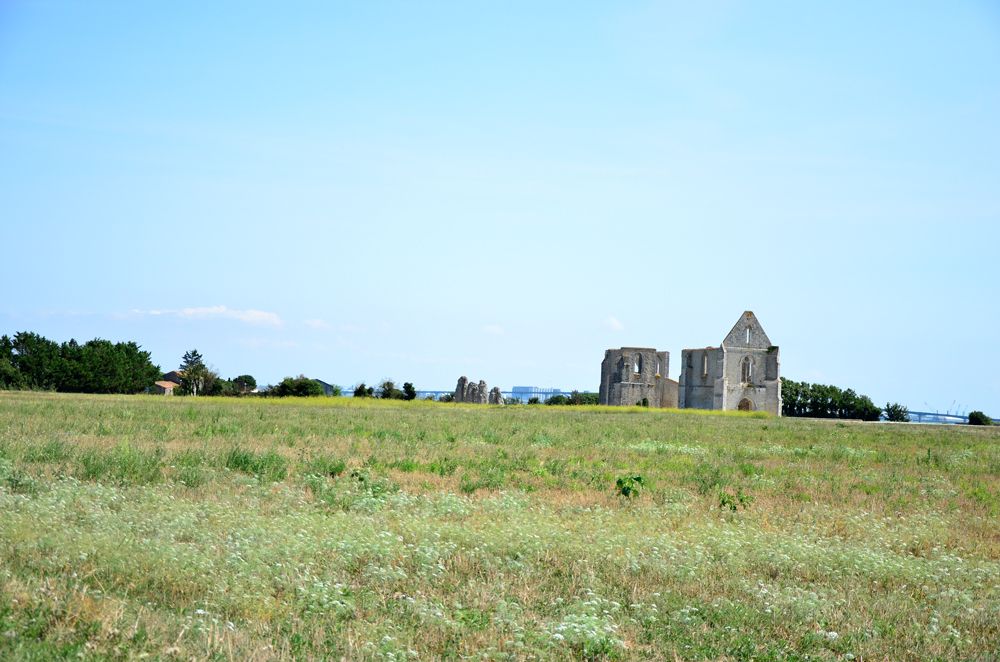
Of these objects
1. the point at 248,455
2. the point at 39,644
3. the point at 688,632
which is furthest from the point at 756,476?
the point at 39,644

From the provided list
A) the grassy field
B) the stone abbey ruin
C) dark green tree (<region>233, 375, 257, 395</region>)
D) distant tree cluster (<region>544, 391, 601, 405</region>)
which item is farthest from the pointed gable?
the grassy field

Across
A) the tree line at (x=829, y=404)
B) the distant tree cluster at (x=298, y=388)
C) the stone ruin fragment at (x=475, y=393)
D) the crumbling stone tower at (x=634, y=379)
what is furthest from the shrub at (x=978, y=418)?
the distant tree cluster at (x=298, y=388)

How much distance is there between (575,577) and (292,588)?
2.80 meters

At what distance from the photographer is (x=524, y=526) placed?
1089cm

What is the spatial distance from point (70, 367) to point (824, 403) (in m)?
65.4

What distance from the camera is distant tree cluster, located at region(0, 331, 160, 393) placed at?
70.8 m

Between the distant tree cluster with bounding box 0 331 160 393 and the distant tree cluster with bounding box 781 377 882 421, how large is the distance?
58304mm

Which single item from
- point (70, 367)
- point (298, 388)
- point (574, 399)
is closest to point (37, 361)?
point (70, 367)

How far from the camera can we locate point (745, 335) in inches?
2857

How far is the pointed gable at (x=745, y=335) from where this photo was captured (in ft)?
237

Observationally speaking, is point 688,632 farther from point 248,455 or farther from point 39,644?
point 248,455

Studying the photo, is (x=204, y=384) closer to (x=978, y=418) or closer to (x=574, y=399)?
(x=574, y=399)

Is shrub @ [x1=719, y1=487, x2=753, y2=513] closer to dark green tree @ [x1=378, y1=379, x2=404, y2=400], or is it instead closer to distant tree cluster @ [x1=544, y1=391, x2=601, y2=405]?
dark green tree @ [x1=378, y1=379, x2=404, y2=400]

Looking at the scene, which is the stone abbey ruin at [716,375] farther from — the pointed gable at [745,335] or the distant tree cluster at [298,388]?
the distant tree cluster at [298,388]
